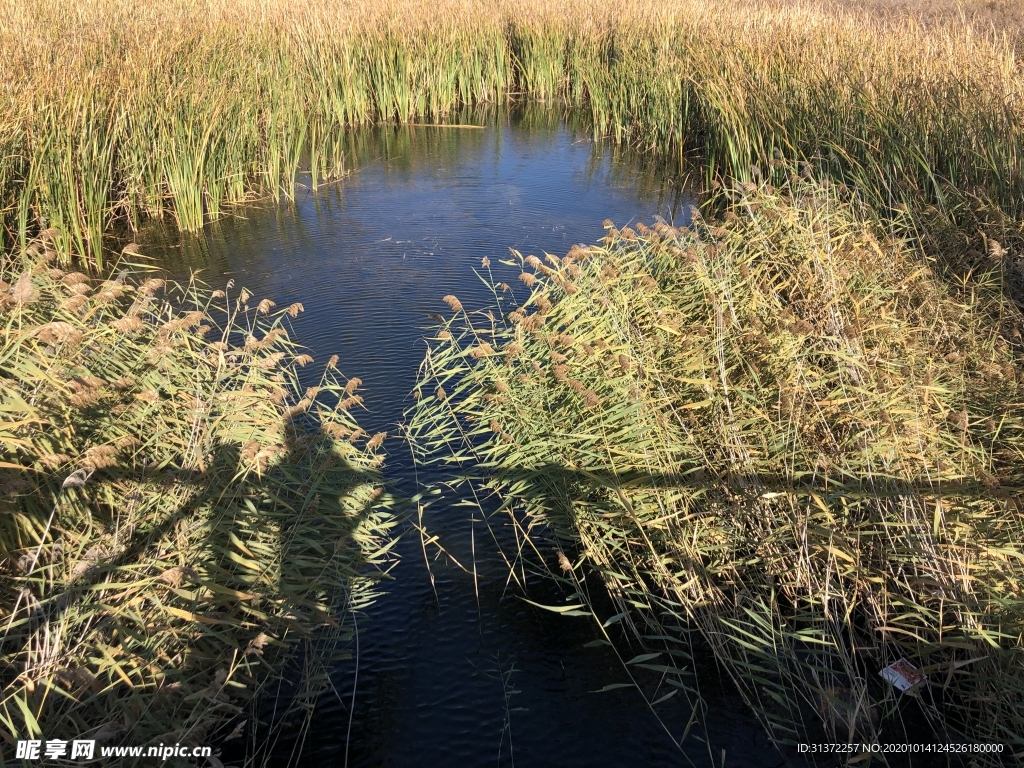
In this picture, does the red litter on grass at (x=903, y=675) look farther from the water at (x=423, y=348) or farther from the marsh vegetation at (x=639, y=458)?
the water at (x=423, y=348)

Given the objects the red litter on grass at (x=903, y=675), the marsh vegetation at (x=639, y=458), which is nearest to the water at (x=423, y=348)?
the marsh vegetation at (x=639, y=458)

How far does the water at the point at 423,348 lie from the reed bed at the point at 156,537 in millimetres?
266

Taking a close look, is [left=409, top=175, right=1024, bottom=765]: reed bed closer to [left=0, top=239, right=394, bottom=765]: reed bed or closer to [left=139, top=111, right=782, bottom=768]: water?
[left=139, top=111, right=782, bottom=768]: water

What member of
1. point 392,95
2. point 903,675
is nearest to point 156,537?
point 903,675

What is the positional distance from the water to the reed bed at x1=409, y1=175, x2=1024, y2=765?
20 centimetres

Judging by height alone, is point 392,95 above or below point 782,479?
above

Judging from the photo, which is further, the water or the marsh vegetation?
the water

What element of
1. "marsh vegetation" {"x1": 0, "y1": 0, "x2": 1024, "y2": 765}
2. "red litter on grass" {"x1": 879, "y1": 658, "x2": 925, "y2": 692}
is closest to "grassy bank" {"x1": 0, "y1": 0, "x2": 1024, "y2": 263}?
"marsh vegetation" {"x1": 0, "y1": 0, "x2": 1024, "y2": 765}

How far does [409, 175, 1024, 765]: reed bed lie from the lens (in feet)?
9.11

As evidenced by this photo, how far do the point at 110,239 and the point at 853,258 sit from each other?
5935mm

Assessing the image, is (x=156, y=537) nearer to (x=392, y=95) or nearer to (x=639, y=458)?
(x=639, y=458)

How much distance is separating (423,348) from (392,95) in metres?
7.25

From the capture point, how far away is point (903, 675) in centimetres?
282

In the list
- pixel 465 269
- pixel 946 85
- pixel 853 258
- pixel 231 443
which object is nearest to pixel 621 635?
pixel 231 443
